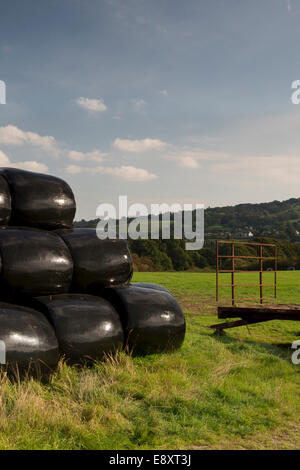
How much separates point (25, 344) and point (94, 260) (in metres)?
1.78

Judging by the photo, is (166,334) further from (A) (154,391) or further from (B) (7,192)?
(B) (7,192)

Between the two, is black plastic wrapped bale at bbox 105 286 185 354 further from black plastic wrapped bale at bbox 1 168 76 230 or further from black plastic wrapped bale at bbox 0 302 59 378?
black plastic wrapped bale at bbox 1 168 76 230

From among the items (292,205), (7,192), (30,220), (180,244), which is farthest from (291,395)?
(292,205)

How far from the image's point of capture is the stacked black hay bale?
539cm

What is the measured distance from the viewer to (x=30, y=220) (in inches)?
257

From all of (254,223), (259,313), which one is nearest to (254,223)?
(254,223)

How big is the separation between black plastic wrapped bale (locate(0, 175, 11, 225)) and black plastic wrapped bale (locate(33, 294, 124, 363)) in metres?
1.24

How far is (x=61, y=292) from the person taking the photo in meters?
6.26

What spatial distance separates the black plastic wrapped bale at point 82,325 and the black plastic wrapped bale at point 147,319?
0.68 ft

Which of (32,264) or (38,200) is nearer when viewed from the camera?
(32,264)

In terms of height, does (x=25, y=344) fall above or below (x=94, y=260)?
below

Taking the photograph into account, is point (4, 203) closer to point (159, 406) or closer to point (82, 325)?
point (82, 325)

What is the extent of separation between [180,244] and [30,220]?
59007 mm

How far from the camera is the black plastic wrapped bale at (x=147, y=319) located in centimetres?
645
